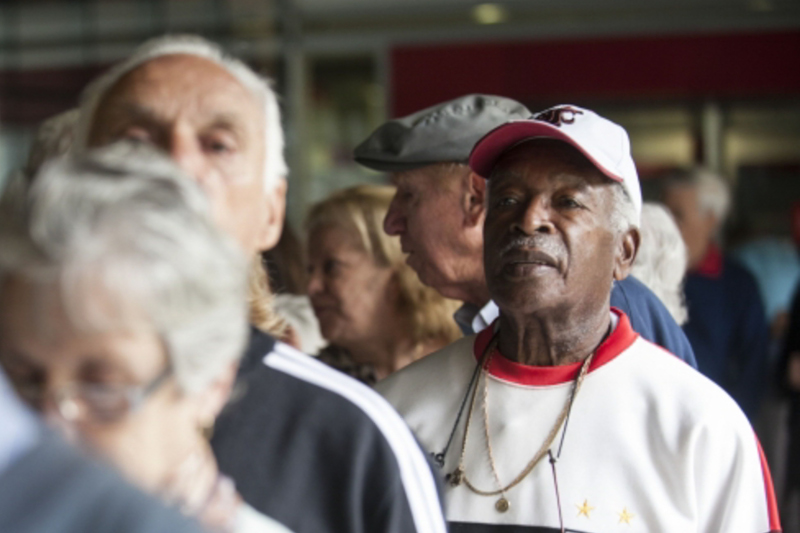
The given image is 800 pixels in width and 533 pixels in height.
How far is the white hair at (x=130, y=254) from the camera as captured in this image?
0.80 metres

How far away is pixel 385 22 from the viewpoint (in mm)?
7047

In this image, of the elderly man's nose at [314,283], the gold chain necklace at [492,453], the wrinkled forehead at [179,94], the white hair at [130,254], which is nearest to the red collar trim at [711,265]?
the elderly man's nose at [314,283]

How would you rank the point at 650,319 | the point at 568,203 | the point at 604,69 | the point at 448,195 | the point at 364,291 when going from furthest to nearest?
1. the point at 604,69
2. the point at 364,291
3. the point at 448,195
4. the point at 650,319
5. the point at 568,203

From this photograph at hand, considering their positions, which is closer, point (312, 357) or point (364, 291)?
point (312, 357)

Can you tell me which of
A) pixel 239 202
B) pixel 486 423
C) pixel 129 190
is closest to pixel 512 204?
pixel 486 423

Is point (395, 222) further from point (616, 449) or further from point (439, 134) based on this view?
point (616, 449)

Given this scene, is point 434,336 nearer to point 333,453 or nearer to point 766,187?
point 333,453

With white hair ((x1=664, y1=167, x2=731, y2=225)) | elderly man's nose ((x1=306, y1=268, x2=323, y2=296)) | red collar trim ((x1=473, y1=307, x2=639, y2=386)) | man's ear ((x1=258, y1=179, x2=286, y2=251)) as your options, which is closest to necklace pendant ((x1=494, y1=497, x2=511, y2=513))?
red collar trim ((x1=473, y1=307, x2=639, y2=386))

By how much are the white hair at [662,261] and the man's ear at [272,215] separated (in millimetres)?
1397

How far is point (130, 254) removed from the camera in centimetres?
80

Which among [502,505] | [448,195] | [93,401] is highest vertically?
[93,401]

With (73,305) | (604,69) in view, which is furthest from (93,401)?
(604,69)

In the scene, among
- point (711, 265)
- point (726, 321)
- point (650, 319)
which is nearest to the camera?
point (650, 319)

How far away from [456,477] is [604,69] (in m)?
5.63
